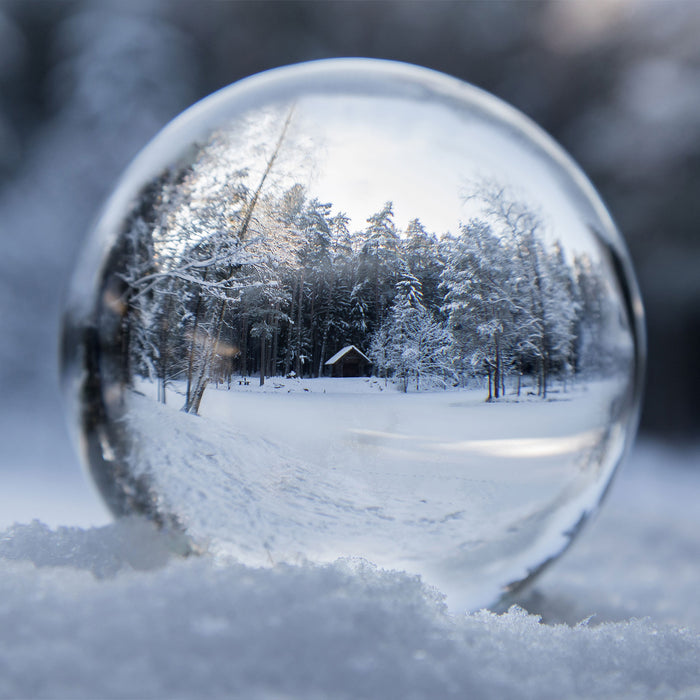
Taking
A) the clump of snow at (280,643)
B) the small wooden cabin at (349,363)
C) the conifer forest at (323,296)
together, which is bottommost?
the clump of snow at (280,643)

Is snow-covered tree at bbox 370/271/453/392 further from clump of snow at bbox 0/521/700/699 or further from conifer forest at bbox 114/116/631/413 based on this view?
clump of snow at bbox 0/521/700/699

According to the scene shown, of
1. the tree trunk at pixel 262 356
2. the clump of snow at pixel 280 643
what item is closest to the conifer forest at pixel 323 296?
the tree trunk at pixel 262 356

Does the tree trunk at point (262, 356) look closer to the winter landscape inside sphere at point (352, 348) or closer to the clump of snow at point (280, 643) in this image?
the winter landscape inside sphere at point (352, 348)

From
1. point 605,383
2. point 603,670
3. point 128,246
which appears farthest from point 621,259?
point 128,246

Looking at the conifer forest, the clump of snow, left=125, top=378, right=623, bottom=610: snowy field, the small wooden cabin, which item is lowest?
the clump of snow

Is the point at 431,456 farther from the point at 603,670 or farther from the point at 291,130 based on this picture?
the point at 291,130

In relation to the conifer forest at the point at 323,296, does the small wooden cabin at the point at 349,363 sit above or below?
below

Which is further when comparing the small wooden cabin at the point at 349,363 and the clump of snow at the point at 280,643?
the small wooden cabin at the point at 349,363

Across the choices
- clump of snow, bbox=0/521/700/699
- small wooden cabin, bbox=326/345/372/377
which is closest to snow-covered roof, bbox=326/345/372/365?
small wooden cabin, bbox=326/345/372/377

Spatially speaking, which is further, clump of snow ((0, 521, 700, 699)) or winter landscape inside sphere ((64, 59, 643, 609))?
winter landscape inside sphere ((64, 59, 643, 609))

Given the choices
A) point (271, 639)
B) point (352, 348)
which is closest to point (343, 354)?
point (352, 348)
